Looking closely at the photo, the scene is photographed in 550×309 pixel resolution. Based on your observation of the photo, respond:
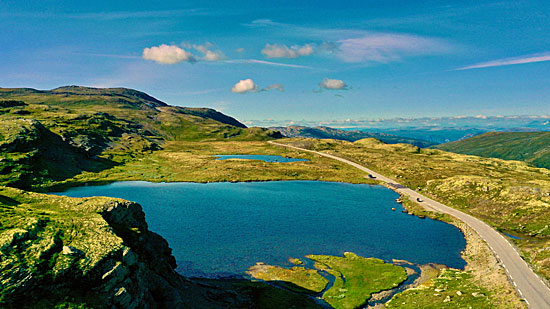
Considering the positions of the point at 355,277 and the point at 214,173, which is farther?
the point at 214,173

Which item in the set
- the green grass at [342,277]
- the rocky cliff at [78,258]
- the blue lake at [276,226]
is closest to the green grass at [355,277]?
the green grass at [342,277]

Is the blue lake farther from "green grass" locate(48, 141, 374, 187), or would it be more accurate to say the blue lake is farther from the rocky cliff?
the rocky cliff

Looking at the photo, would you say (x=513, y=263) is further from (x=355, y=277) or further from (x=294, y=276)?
(x=294, y=276)

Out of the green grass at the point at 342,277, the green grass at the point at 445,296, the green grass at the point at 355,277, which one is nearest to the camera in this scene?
the green grass at the point at 445,296

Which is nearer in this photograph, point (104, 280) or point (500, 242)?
point (104, 280)

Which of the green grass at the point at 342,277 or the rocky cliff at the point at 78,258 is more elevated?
the rocky cliff at the point at 78,258

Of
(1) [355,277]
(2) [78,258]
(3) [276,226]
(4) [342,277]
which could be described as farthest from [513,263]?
(2) [78,258]

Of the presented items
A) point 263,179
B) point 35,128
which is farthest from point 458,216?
point 35,128

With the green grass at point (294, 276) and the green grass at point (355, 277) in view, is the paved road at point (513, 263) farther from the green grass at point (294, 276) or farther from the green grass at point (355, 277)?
the green grass at point (294, 276)

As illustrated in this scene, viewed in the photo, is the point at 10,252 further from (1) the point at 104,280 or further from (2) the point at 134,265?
(2) the point at 134,265
